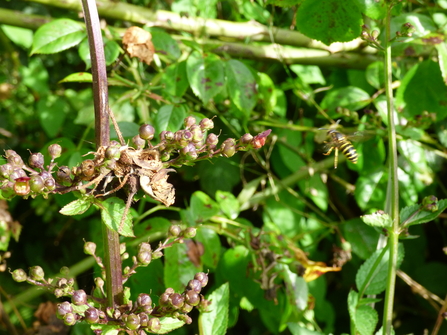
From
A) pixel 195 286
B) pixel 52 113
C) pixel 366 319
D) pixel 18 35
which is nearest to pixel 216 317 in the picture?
pixel 195 286

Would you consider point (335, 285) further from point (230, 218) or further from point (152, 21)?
point (152, 21)

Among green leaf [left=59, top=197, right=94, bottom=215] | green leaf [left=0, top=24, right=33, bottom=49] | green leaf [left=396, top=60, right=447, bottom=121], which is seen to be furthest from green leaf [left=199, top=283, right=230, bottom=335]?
green leaf [left=0, top=24, right=33, bottom=49]

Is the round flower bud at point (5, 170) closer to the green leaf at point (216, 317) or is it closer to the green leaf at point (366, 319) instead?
the green leaf at point (216, 317)

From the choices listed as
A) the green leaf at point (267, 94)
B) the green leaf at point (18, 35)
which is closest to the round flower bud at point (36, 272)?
the green leaf at point (267, 94)

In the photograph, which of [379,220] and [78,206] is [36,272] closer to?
[78,206]

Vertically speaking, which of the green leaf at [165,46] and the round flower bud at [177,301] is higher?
the green leaf at [165,46]

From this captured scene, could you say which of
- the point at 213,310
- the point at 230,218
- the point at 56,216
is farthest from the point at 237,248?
the point at 56,216
